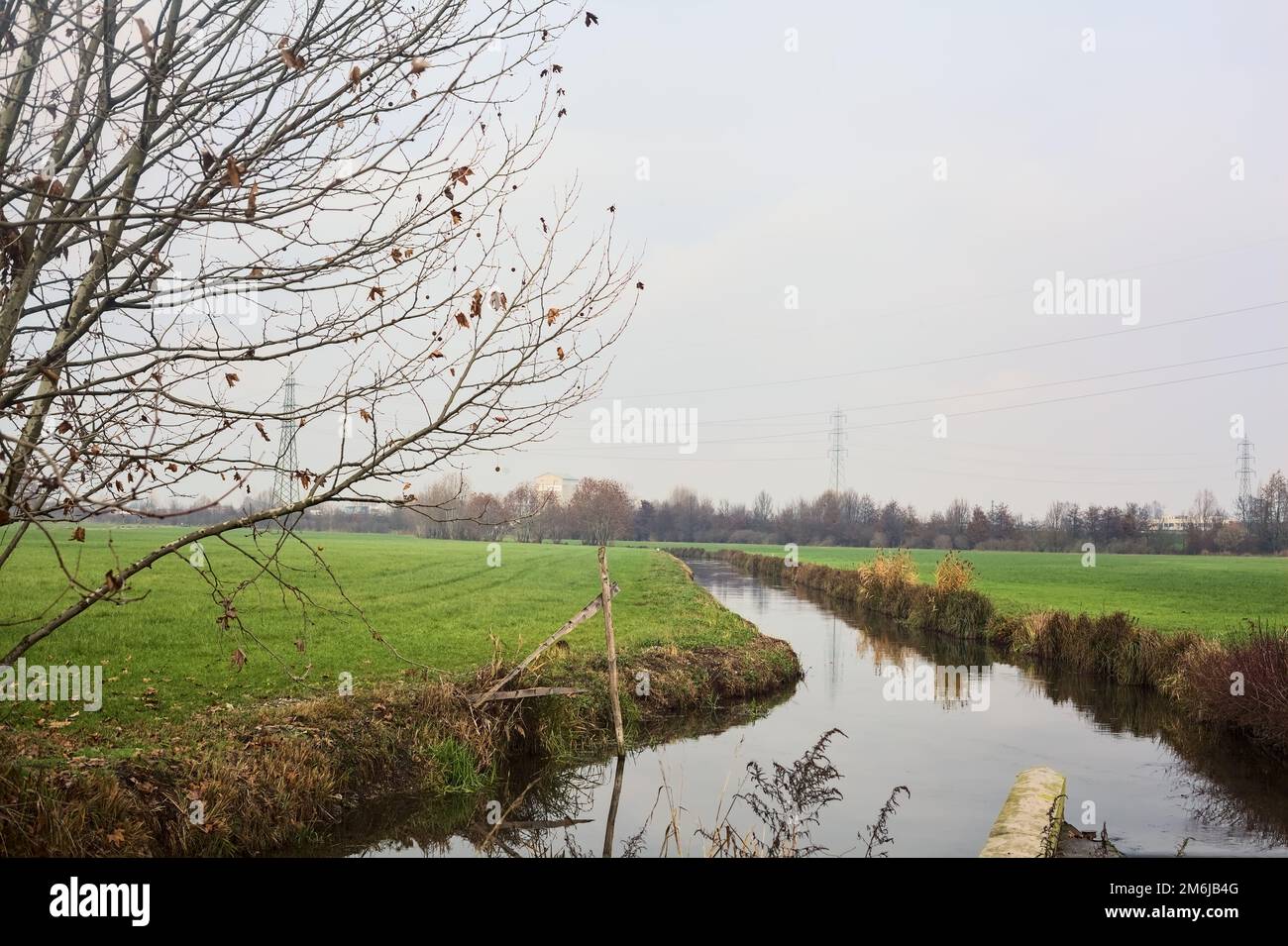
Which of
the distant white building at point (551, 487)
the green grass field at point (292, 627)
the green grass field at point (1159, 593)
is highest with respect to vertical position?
the distant white building at point (551, 487)

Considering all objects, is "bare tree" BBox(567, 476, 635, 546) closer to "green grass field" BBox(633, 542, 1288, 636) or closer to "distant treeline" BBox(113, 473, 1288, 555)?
"distant treeline" BBox(113, 473, 1288, 555)

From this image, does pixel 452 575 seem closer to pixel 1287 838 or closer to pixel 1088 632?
pixel 1088 632

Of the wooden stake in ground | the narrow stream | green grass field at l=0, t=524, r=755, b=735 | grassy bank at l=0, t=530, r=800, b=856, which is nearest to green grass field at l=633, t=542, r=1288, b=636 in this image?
the narrow stream

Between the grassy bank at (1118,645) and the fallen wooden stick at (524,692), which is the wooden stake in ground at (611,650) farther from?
the grassy bank at (1118,645)

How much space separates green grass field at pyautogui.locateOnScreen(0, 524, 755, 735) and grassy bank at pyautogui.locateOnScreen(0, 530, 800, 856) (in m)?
0.08

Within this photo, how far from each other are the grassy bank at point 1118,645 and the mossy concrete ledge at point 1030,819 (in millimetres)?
6556

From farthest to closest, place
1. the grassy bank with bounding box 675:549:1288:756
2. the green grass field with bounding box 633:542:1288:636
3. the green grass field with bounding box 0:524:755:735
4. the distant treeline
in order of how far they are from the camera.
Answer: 1. the distant treeline
2. the green grass field with bounding box 633:542:1288:636
3. the grassy bank with bounding box 675:549:1288:756
4. the green grass field with bounding box 0:524:755:735

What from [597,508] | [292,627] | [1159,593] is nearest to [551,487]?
[292,627]

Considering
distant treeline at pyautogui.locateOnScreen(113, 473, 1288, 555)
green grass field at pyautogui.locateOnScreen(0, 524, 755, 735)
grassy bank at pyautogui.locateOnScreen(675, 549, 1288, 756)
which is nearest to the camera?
green grass field at pyautogui.locateOnScreen(0, 524, 755, 735)

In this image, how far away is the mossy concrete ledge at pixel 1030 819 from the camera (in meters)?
8.47

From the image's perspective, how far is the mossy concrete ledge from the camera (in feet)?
27.8

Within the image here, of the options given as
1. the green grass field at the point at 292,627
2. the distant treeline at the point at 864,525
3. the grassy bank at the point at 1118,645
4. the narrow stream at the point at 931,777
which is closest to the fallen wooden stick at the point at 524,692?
the narrow stream at the point at 931,777

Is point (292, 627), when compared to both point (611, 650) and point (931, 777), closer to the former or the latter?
point (611, 650)
